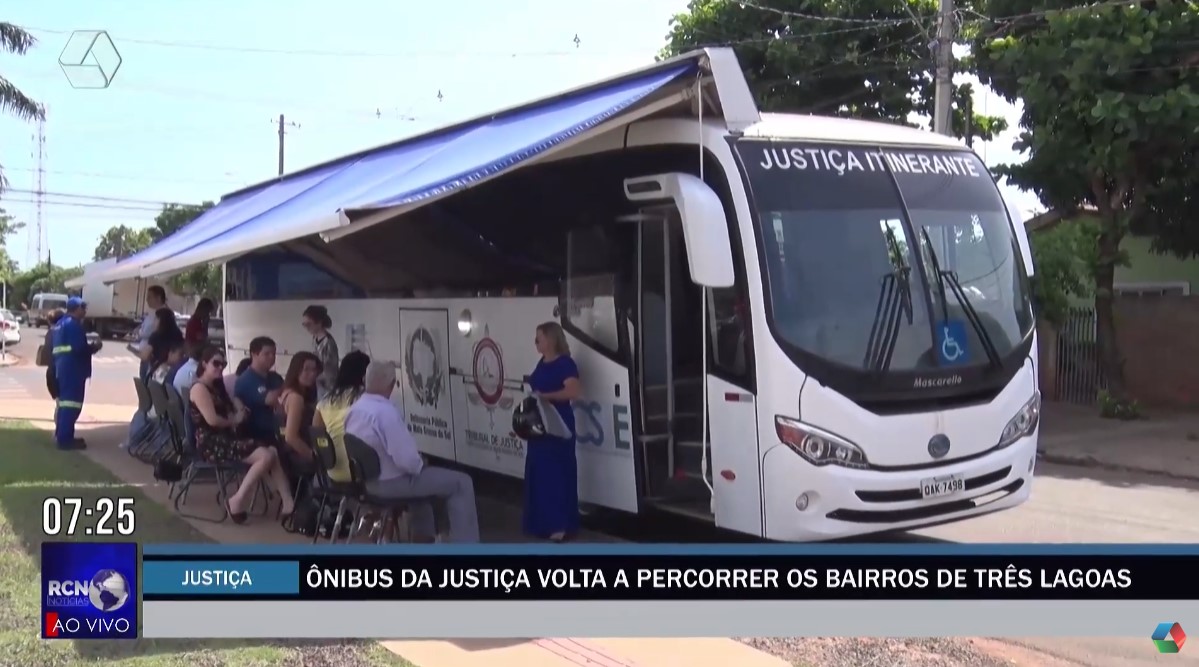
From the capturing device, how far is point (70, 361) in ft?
40.3

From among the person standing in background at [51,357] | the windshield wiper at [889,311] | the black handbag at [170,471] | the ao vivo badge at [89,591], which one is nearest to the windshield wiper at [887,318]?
the windshield wiper at [889,311]

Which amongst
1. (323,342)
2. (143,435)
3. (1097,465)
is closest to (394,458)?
(323,342)

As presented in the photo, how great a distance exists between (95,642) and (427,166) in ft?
13.7

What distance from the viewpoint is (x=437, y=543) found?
283 inches

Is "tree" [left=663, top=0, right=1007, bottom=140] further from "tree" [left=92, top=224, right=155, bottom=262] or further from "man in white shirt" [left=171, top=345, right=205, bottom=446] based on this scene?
"tree" [left=92, top=224, right=155, bottom=262]

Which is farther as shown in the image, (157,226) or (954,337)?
(157,226)

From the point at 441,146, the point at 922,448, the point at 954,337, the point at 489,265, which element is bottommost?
the point at 922,448

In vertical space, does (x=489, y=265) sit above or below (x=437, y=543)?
above

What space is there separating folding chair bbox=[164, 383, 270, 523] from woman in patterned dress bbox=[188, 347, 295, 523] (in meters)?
0.12

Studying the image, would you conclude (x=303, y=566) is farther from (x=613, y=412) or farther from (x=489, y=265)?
(x=489, y=265)

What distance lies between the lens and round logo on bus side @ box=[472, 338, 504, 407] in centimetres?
911

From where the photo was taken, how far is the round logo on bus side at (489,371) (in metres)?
9.11

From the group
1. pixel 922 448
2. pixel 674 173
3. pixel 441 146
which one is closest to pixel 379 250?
pixel 441 146

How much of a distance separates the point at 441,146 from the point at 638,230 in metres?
2.71
